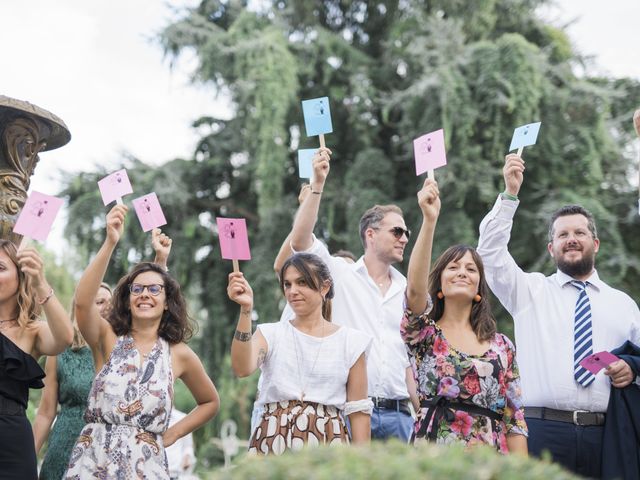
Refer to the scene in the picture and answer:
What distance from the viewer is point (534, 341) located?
4.47 m

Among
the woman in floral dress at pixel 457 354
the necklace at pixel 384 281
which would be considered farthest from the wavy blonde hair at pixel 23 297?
the necklace at pixel 384 281

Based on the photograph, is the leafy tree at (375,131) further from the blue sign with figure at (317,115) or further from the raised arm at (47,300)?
the raised arm at (47,300)

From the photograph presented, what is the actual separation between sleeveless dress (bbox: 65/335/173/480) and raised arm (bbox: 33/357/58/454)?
1.86 ft

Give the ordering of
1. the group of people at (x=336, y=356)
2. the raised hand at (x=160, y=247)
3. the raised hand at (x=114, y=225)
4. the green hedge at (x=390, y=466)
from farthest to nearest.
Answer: the raised hand at (x=160, y=247) < the raised hand at (x=114, y=225) < the group of people at (x=336, y=356) < the green hedge at (x=390, y=466)

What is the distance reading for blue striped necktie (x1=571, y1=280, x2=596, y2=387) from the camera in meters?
4.30

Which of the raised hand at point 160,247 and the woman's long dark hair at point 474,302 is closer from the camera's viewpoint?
the woman's long dark hair at point 474,302

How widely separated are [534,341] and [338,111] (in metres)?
7.61

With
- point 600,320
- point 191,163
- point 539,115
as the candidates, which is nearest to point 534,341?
point 600,320

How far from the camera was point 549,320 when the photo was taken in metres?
4.48

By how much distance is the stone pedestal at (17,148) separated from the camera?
4.24m

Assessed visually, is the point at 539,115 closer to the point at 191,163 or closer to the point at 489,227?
the point at 191,163

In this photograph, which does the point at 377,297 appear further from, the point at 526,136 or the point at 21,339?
the point at 21,339

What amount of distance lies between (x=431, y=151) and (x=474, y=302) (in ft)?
2.55

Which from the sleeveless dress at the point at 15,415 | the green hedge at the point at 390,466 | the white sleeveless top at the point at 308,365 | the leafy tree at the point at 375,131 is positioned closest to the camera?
the green hedge at the point at 390,466
